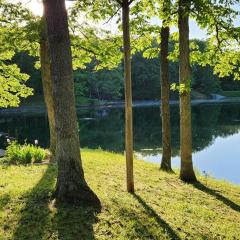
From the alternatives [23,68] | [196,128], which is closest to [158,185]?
[196,128]

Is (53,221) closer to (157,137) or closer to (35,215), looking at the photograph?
(35,215)

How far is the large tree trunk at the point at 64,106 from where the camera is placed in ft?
25.5

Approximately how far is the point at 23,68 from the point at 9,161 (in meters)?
64.9

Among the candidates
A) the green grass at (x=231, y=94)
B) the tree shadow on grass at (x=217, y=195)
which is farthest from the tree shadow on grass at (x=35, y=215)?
the green grass at (x=231, y=94)

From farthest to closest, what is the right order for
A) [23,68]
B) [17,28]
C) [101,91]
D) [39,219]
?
[101,91] → [23,68] → [17,28] → [39,219]

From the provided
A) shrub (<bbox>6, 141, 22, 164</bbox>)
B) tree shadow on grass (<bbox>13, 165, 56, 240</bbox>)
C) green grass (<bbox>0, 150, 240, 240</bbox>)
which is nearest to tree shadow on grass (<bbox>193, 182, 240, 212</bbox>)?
green grass (<bbox>0, 150, 240, 240</bbox>)

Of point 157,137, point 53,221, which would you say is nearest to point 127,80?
point 53,221

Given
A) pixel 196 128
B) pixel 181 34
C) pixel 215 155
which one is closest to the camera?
pixel 181 34

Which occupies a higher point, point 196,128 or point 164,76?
point 164,76

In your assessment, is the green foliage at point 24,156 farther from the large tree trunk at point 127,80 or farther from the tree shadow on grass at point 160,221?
the tree shadow on grass at point 160,221

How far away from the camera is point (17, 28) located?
15.2 metres

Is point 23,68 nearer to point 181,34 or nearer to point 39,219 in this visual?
point 181,34

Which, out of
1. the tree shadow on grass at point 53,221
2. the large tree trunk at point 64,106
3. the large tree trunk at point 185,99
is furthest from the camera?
the large tree trunk at point 185,99

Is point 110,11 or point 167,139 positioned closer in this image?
point 110,11
